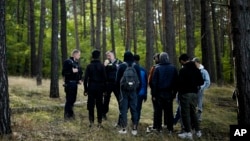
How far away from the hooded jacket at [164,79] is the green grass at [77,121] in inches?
45.7

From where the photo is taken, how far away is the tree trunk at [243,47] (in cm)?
749

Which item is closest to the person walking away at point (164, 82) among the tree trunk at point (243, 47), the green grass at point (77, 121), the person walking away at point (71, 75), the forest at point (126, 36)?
the green grass at point (77, 121)

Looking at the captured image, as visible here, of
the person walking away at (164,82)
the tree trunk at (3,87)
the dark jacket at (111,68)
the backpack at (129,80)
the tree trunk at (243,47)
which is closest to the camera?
the tree trunk at (243,47)

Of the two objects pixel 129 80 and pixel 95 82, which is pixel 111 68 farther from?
pixel 129 80

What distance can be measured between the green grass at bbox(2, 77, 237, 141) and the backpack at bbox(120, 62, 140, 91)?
1.22m

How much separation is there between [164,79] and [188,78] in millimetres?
647

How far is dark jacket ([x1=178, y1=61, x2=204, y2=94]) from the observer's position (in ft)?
32.7

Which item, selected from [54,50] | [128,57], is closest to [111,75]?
[128,57]

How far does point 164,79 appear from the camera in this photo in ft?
33.5

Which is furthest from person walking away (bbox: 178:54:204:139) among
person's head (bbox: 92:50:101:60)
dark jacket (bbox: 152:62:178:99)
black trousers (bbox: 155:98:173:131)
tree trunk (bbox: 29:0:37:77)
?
tree trunk (bbox: 29:0:37:77)

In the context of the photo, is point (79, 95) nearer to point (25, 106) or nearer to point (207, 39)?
point (25, 106)

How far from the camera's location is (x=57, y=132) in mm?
9367

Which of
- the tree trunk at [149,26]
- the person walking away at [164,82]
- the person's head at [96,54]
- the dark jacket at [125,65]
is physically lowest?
the person walking away at [164,82]

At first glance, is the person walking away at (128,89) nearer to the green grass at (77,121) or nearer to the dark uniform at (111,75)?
the green grass at (77,121)
